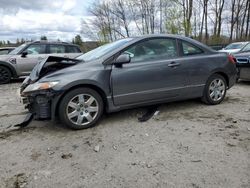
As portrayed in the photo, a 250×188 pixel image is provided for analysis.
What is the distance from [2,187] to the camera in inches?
101

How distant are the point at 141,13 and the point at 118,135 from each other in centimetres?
3131

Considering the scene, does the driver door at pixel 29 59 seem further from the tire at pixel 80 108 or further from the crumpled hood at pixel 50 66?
the tire at pixel 80 108

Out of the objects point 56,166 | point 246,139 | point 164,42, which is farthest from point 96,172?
point 164,42

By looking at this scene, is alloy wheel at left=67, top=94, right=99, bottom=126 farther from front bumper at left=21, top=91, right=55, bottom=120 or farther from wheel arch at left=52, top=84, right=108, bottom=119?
front bumper at left=21, top=91, right=55, bottom=120

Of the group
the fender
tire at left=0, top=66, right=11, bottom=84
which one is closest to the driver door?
the fender

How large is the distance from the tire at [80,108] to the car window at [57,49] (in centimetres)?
688

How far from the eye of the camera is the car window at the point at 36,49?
976 cm

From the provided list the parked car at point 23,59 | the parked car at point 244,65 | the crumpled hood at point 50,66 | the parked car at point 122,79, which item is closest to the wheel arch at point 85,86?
the parked car at point 122,79

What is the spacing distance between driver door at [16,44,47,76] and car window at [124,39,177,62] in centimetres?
614

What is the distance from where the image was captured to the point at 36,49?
994 cm

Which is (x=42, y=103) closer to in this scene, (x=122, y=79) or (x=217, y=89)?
(x=122, y=79)

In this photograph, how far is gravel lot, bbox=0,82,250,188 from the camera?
2631 millimetres

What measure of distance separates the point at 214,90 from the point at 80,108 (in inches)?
112

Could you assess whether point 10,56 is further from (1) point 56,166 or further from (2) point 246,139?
(2) point 246,139
